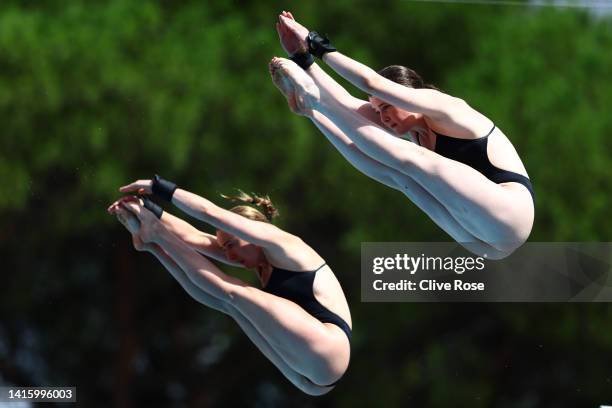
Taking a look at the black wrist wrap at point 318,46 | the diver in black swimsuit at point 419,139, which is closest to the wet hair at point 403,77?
the diver in black swimsuit at point 419,139

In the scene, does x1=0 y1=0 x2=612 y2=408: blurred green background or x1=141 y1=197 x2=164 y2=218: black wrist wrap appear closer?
x1=141 y1=197 x2=164 y2=218: black wrist wrap

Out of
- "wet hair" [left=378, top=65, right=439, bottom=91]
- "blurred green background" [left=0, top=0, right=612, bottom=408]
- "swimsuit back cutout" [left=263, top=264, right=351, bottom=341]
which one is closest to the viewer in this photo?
"wet hair" [left=378, top=65, right=439, bottom=91]

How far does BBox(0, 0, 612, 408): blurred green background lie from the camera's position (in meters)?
5.30

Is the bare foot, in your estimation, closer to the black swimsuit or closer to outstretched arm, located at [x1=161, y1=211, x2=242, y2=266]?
the black swimsuit

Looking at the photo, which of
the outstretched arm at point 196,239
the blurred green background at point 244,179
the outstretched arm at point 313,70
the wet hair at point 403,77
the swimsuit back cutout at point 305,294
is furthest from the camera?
the blurred green background at point 244,179

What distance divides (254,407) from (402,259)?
133 centimetres

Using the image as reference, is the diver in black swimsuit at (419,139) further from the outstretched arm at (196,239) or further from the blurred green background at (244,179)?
the blurred green background at (244,179)

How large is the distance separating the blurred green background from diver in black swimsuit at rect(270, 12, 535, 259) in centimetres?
148

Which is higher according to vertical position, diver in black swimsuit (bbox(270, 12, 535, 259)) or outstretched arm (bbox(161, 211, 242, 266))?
diver in black swimsuit (bbox(270, 12, 535, 259))

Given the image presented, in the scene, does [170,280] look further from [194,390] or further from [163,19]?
[163,19]

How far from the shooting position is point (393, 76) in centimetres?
402

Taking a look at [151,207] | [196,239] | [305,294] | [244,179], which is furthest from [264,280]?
[244,179]

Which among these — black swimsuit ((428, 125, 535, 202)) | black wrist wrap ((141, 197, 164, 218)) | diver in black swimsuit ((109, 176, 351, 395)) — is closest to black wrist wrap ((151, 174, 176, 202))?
diver in black swimsuit ((109, 176, 351, 395))

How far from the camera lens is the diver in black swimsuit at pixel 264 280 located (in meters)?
3.97
